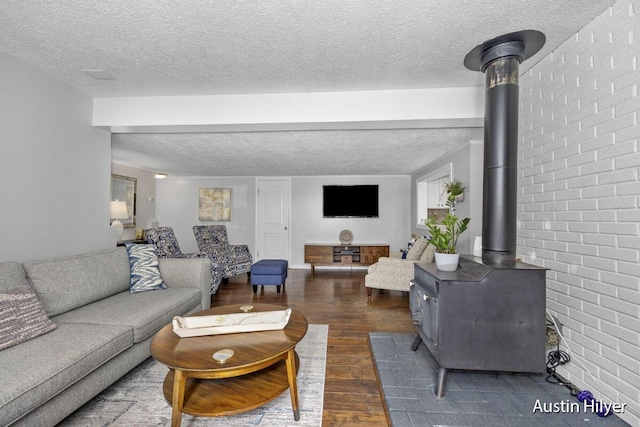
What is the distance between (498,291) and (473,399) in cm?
69

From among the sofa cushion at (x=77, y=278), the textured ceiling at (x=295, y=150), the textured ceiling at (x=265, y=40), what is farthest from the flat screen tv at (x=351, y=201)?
the sofa cushion at (x=77, y=278)

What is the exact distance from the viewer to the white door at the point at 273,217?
657 centimetres

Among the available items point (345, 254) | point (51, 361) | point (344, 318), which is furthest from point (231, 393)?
point (345, 254)

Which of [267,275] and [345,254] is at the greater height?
[345,254]

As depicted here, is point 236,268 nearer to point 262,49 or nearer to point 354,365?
point 354,365

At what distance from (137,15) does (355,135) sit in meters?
2.31

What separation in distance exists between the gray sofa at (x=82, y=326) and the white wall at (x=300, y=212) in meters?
3.68

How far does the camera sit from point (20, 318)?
161 cm

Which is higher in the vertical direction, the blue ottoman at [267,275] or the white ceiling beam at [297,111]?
the white ceiling beam at [297,111]

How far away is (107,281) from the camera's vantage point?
7.97 feet

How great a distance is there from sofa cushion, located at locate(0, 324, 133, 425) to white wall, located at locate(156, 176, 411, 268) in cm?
478

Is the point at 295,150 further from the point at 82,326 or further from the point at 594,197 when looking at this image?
the point at 594,197

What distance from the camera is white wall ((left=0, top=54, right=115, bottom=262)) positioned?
2176mm

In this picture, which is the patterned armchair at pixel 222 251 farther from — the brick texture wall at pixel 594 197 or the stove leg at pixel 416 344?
the brick texture wall at pixel 594 197
